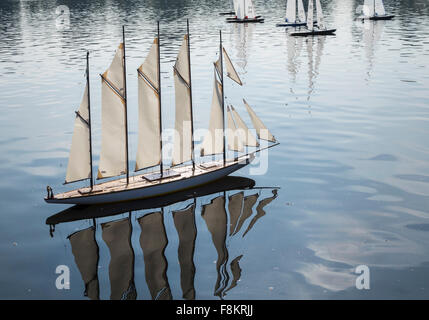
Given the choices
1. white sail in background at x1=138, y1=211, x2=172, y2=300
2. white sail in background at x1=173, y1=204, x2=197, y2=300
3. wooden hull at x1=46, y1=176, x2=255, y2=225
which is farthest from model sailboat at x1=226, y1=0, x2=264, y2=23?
white sail in background at x1=138, y1=211, x2=172, y2=300

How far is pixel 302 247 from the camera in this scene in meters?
29.2

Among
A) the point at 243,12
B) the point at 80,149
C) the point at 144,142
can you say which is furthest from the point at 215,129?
the point at 243,12

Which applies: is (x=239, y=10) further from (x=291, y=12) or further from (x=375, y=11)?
(x=375, y=11)

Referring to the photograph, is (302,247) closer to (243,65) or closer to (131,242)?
(131,242)

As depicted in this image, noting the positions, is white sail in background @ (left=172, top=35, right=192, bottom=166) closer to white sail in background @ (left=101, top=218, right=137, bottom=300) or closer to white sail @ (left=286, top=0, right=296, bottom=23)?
white sail in background @ (left=101, top=218, right=137, bottom=300)

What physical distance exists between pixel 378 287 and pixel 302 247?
511cm

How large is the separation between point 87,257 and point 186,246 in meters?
5.42

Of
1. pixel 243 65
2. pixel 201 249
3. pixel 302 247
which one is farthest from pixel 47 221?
pixel 243 65

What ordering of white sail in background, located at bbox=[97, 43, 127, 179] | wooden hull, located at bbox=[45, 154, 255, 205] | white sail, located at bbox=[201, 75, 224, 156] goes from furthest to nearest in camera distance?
white sail, located at bbox=[201, 75, 224, 156] → white sail in background, located at bbox=[97, 43, 127, 179] → wooden hull, located at bbox=[45, 154, 255, 205]

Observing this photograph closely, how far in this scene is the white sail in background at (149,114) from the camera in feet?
117

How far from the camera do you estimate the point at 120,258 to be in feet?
93.4

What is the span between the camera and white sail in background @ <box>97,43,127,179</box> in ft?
112

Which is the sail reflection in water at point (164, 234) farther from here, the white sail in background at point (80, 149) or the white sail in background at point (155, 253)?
the white sail in background at point (80, 149)

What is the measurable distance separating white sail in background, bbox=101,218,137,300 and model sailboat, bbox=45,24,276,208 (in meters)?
3.08
